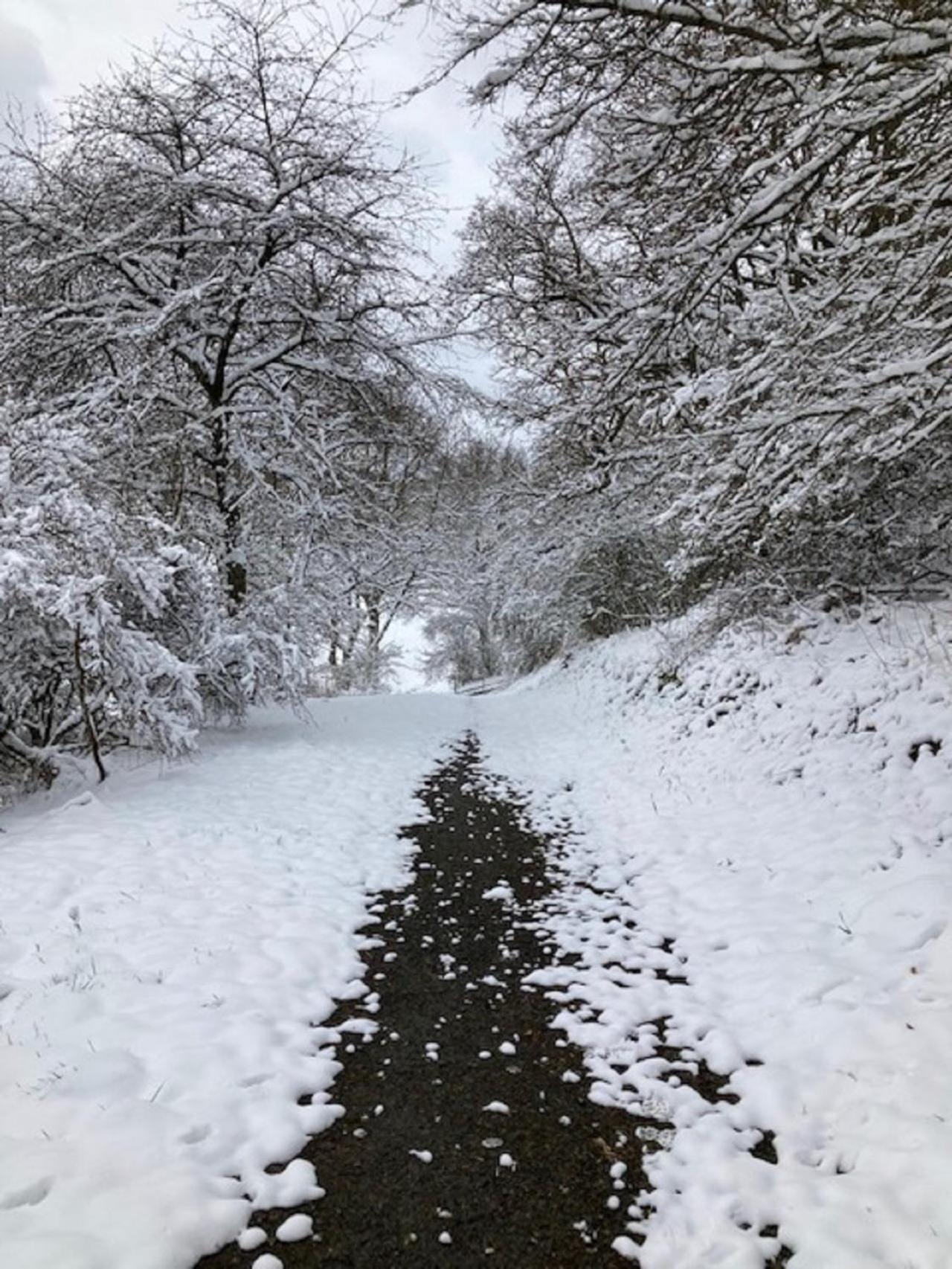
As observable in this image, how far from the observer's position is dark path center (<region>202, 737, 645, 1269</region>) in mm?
2363

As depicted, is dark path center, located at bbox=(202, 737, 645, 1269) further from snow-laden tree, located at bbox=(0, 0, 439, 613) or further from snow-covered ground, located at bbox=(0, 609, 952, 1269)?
snow-laden tree, located at bbox=(0, 0, 439, 613)

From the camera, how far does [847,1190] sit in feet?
8.01

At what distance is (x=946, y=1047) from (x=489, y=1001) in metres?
2.13

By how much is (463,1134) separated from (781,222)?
6.09m

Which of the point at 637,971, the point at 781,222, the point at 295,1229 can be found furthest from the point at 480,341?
the point at 295,1229

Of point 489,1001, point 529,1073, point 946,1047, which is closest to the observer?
point 946,1047

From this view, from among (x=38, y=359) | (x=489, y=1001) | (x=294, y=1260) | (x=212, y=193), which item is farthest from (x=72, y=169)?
(x=294, y=1260)

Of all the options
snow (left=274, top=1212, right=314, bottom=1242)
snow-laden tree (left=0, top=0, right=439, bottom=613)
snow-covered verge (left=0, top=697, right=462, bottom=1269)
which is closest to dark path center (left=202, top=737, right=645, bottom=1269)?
snow (left=274, top=1212, right=314, bottom=1242)

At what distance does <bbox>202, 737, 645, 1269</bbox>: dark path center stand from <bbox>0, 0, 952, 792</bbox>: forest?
3.51m

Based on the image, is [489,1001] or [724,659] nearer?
[489,1001]

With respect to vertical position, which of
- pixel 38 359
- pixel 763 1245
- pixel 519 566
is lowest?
pixel 763 1245

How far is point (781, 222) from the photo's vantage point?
5.25 m

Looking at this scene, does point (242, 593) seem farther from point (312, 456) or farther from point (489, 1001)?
point (489, 1001)

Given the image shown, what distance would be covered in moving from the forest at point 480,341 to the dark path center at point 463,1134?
3.51 metres
